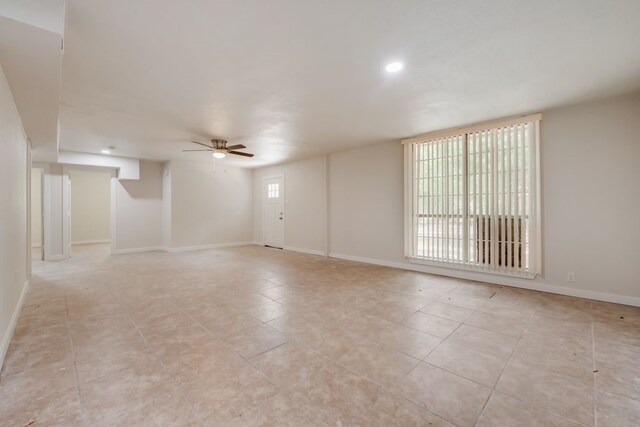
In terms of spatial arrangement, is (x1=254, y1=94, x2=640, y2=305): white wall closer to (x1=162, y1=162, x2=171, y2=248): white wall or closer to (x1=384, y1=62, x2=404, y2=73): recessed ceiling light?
(x1=384, y1=62, x2=404, y2=73): recessed ceiling light

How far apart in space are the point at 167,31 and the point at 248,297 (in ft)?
9.84

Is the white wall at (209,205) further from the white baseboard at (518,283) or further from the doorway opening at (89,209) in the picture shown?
the white baseboard at (518,283)

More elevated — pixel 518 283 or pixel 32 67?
pixel 32 67

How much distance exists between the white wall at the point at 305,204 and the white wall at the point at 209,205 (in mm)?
1314

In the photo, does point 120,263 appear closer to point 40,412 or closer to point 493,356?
point 40,412

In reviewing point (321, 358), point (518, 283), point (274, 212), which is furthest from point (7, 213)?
point (518, 283)

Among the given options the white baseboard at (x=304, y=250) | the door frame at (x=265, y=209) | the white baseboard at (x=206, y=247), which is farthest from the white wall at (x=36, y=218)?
the white baseboard at (x=304, y=250)

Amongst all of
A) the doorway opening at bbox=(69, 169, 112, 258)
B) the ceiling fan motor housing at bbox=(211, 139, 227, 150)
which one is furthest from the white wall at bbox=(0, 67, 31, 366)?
the doorway opening at bbox=(69, 169, 112, 258)

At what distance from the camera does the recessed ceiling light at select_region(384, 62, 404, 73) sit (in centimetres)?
262

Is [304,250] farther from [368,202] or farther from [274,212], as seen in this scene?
[368,202]

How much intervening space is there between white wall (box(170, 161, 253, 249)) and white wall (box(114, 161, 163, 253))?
856 millimetres

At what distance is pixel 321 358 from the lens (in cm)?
217

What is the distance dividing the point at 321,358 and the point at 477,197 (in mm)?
3643

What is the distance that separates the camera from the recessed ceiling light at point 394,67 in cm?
262
